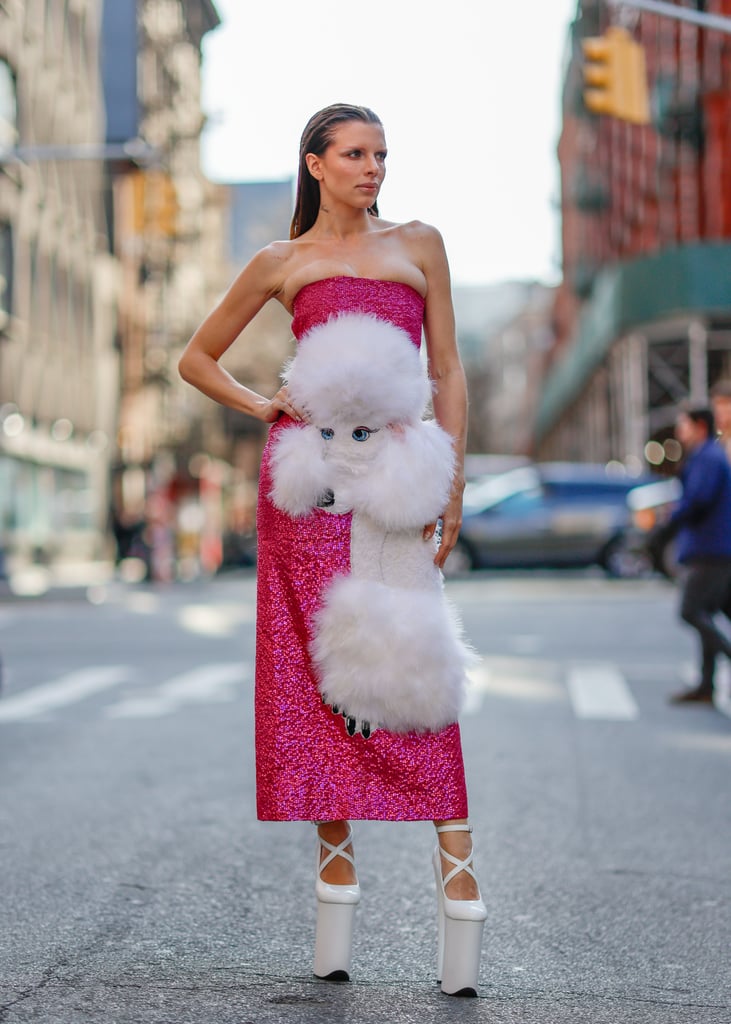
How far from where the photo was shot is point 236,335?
13.3 feet

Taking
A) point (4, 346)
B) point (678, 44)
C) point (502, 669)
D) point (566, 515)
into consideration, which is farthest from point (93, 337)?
point (502, 669)

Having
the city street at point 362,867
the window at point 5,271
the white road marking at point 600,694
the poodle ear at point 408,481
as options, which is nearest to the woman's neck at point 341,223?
the poodle ear at point 408,481

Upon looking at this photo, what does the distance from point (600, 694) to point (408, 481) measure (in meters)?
7.70

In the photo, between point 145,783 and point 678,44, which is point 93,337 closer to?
point 678,44

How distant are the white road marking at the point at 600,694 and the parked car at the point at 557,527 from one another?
12928 millimetres

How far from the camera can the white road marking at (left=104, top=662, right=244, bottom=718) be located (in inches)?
408

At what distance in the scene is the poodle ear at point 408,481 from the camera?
12.3 ft

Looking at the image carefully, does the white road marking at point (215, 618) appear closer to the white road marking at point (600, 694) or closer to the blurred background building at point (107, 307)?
the white road marking at point (600, 694)

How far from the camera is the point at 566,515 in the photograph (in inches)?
1032

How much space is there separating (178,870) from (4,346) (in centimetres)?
2914

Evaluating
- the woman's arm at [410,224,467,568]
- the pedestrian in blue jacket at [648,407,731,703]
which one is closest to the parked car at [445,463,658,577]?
the pedestrian in blue jacket at [648,407,731,703]

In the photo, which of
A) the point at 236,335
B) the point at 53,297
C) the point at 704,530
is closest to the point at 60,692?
the point at 704,530

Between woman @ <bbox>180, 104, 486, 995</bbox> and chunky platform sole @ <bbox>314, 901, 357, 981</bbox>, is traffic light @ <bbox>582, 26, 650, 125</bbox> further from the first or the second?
chunky platform sole @ <bbox>314, 901, 357, 981</bbox>

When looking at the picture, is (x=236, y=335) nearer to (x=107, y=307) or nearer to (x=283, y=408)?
(x=283, y=408)
